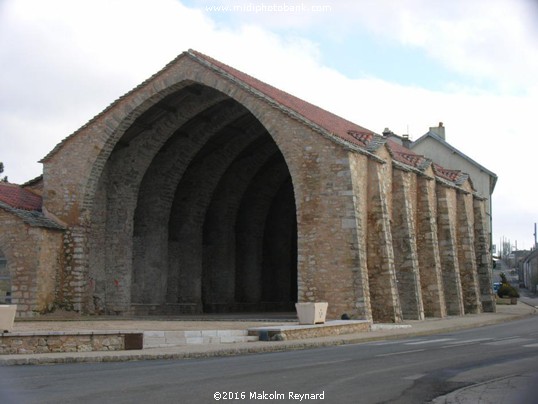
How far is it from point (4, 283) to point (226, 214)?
1193 centimetres

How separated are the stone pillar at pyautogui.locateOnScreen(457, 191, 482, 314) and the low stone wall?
2358 centimetres

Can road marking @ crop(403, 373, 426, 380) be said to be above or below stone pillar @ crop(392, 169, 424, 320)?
below

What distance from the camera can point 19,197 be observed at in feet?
87.4

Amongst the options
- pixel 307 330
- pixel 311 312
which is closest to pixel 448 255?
pixel 311 312

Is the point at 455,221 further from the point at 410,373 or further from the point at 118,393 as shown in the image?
the point at 118,393

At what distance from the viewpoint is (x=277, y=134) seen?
2408cm

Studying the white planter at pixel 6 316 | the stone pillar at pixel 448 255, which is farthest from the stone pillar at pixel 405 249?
the white planter at pixel 6 316

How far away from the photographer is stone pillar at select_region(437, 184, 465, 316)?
106 ft

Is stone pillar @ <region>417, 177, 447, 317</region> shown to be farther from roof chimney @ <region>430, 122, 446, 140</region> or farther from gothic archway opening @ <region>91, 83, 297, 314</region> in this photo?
roof chimney @ <region>430, 122, 446, 140</region>

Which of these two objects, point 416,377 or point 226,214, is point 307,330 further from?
point 226,214

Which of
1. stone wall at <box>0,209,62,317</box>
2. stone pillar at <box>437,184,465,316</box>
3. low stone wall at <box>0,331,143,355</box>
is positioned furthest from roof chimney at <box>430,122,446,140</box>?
low stone wall at <box>0,331,143,355</box>

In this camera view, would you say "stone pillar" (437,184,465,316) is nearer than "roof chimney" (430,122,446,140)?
Yes

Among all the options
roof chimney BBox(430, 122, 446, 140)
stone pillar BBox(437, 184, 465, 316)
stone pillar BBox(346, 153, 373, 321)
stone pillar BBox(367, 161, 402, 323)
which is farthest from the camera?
roof chimney BBox(430, 122, 446, 140)

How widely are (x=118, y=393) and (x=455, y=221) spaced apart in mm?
29860
